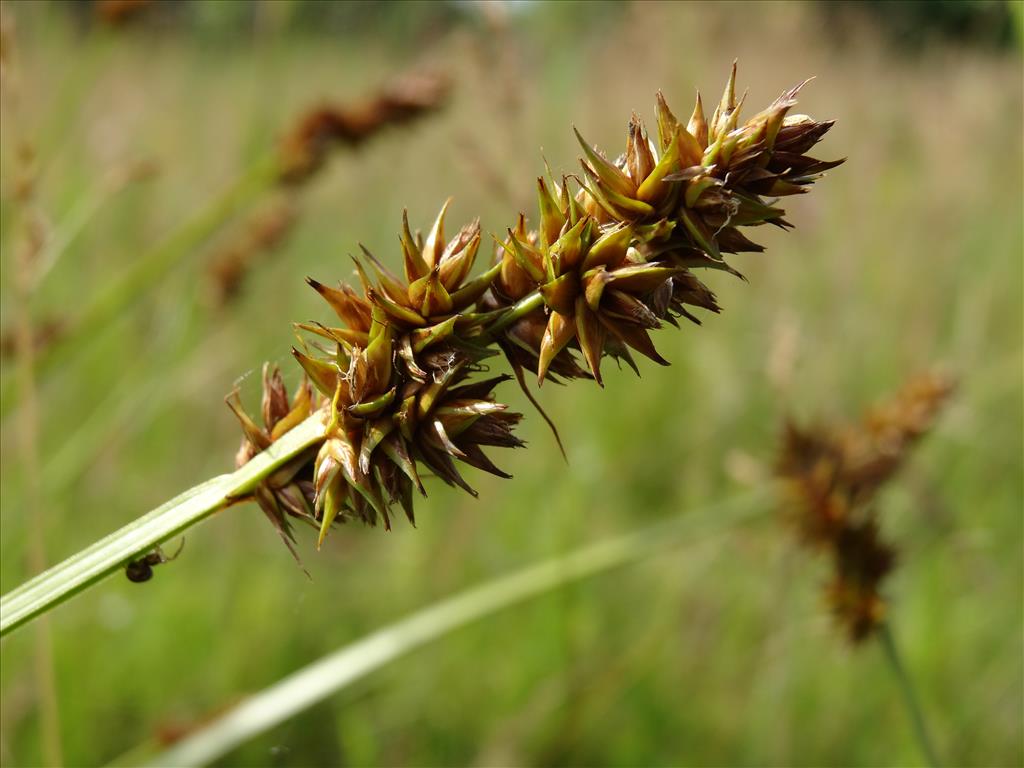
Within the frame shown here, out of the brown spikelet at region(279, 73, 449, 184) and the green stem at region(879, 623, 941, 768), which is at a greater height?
the brown spikelet at region(279, 73, 449, 184)

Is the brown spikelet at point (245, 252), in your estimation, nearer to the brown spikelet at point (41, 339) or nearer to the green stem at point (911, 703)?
the brown spikelet at point (41, 339)

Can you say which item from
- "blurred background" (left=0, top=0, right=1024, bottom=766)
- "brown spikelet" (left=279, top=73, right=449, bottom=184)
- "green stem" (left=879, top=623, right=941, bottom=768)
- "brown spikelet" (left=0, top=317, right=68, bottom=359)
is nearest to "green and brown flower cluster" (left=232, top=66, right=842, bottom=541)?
"blurred background" (left=0, top=0, right=1024, bottom=766)

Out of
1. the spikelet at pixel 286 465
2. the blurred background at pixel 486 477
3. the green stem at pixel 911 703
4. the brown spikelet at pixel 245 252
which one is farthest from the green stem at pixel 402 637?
the brown spikelet at pixel 245 252

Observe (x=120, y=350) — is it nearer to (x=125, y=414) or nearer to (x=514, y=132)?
(x=125, y=414)

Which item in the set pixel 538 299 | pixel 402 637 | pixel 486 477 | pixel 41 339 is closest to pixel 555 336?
pixel 538 299

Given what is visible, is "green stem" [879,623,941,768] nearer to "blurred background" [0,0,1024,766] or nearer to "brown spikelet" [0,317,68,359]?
"blurred background" [0,0,1024,766]

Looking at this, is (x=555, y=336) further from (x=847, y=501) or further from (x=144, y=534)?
(x=847, y=501)
